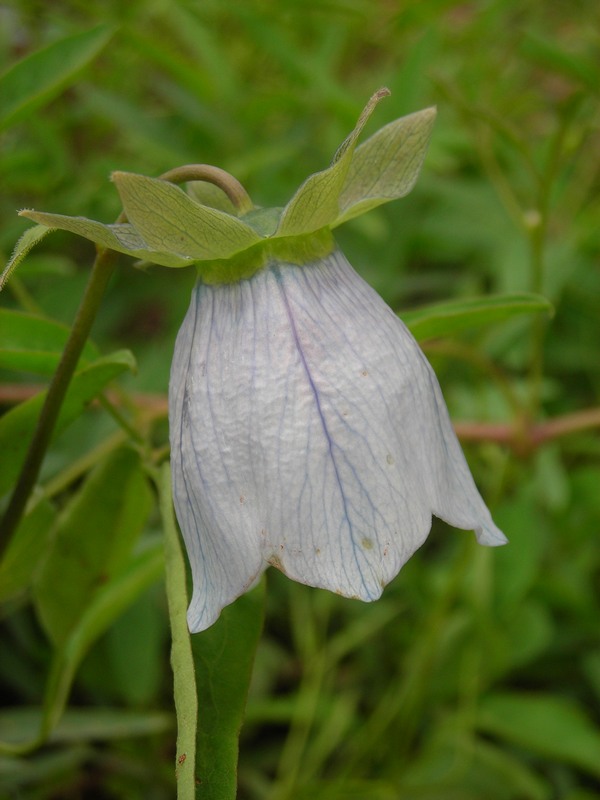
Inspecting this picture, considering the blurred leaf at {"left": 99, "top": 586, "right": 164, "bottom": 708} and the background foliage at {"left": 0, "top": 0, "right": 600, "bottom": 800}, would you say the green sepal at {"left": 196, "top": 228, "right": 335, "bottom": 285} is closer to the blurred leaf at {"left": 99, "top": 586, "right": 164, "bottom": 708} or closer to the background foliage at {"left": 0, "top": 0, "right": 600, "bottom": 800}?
the background foliage at {"left": 0, "top": 0, "right": 600, "bottom": 800}

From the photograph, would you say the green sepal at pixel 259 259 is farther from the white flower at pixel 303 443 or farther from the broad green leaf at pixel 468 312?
the broad green leaf at pixel 468 312

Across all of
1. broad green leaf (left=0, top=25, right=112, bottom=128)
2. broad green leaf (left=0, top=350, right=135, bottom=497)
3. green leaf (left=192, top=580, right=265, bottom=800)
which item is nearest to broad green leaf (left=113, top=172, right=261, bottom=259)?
broad green leaf (left=0, top=350, right=135, bottom=497)

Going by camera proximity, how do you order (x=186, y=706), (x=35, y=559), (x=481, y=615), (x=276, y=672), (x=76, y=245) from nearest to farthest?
(x=186, y=706) → (x=35, y=559) → (x=481, y=615) → (x=276, y=672) → (x=76, y=245)

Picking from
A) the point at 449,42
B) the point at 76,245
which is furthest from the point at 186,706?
the point at 449,42

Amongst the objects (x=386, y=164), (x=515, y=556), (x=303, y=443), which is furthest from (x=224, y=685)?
(x=515, y=556)

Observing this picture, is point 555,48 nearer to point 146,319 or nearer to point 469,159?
point 469,159

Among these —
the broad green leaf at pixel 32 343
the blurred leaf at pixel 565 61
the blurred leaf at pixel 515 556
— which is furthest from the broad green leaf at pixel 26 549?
the blurred leaf at pixel 565 61
